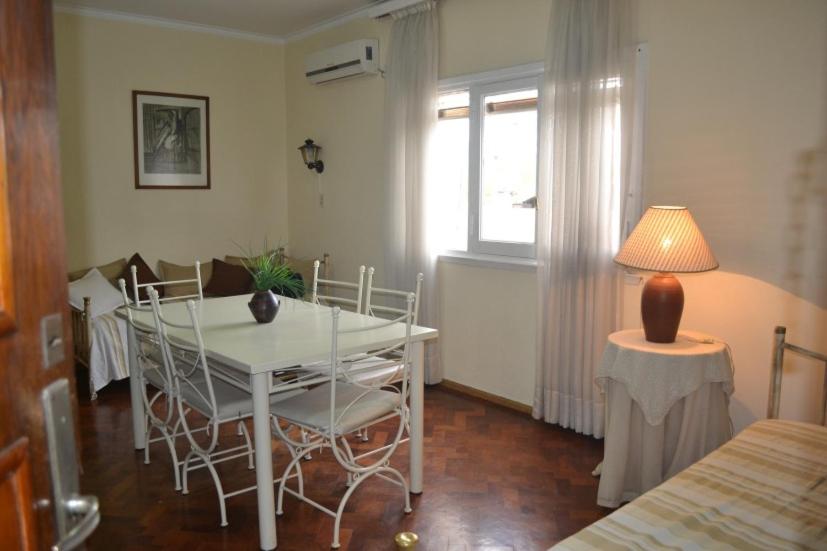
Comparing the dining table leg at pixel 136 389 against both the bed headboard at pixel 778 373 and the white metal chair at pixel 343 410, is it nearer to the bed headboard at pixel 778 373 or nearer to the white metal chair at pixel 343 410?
the white metal chair at pixel 343 410

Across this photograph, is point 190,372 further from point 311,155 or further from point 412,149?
point 311,155

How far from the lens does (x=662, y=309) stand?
280 centimetres

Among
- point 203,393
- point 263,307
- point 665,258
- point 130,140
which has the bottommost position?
point 203,393

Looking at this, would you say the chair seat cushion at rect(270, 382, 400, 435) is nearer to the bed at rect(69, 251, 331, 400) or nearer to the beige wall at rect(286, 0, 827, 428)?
the beige wall at rect(286, 0, 827, 428)

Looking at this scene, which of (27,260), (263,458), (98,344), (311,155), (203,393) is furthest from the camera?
(311,155)

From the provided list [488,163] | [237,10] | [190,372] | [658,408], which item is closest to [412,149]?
[488,163]

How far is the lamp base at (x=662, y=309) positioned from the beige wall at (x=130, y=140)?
162 inches

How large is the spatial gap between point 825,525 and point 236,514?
219 cm

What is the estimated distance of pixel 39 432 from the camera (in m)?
0.81

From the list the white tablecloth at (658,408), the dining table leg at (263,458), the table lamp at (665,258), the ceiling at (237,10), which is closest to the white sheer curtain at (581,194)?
the table lamp at (665,258)

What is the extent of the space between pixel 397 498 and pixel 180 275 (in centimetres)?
332

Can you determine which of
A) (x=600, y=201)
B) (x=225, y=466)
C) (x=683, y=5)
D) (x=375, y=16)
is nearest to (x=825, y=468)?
(x=600, y=201)

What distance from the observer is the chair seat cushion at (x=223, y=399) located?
2.74 meters

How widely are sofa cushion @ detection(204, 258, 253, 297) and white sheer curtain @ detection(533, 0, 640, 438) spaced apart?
265 centimetres
